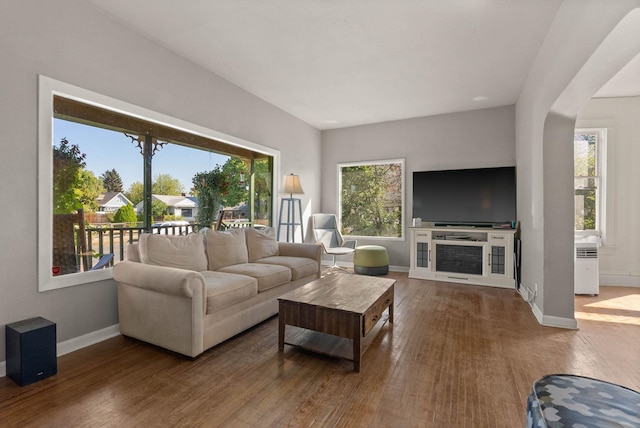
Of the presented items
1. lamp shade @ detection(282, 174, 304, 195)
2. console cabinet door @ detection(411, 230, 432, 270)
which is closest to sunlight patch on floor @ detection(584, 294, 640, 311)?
console cabinet door @ detection(411, 230, 432, 270)

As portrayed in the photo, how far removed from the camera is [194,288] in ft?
7.11

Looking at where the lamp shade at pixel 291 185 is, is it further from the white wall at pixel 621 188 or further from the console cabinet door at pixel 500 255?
the white wall at pixel 621 188

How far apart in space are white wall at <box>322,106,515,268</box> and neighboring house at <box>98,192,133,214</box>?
3.98 metres

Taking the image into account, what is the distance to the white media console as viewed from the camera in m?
4.43

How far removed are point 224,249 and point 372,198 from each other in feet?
11.3

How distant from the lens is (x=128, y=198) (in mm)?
2963

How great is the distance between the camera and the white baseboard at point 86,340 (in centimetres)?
234

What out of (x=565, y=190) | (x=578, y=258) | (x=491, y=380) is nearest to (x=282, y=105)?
(x=565, y=190)

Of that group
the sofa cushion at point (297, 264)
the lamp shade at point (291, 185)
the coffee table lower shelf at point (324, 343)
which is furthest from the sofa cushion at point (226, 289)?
the lamp shade at point (291, 185)

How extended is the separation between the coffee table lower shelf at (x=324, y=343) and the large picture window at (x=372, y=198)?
320cm

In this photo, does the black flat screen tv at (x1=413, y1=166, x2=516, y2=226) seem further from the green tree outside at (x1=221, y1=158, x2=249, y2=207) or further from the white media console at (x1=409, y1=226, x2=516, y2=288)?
the green tree outside at (x1=221, y1=158, x2=249, y2=207)

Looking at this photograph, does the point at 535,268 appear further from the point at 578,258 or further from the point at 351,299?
the point at 351,299

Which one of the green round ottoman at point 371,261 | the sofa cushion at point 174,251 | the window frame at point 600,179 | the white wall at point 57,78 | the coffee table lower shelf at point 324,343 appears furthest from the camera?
the green round ottoman at point 371,261

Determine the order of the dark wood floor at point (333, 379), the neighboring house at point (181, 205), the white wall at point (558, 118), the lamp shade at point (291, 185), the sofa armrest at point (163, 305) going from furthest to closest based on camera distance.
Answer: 1. the lamp shade at point (291, 185)
2. the neighboring house at point (181, 205)
3. the sofa armrest at point (163, 305)
4. the white wall at point (558, 118)
5. the dark wood floor at point (333, 379)
